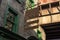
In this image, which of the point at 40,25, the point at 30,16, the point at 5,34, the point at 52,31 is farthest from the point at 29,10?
the point at 5,34

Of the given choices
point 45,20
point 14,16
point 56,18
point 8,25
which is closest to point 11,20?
point 8,25

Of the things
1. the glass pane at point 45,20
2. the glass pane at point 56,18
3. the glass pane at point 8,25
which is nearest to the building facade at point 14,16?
the glass pane at point 8,25

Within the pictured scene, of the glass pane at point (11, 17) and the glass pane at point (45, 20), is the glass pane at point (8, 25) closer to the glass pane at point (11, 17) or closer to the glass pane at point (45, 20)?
the glass pane at point (11, 17)

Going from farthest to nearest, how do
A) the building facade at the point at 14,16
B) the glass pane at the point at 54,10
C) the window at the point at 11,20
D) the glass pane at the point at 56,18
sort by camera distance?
the glass pane at the point at 54,10 < the glass pane at the point at 56,18 < the window at the point at 11,20 < the building facade at the point at 14,16

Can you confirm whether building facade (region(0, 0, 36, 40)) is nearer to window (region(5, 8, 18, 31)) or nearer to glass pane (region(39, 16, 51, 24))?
window (region(5, 8, 18, 31))

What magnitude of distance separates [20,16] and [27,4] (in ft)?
4.42

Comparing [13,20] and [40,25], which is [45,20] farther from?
[13,20]

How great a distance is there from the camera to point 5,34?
1127cm

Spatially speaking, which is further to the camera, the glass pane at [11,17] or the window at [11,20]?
the glass pane at [11,17]

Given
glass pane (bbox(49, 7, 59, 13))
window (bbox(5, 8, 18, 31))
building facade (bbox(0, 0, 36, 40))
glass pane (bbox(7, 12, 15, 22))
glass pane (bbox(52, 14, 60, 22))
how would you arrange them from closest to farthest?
1. building facade (bbox(0, 0, 36, 40))
2. window (bbox(5, 8, 18, 31))
3. glass pane (bbox(7, 12, 15, 22))
4. glass pane (bbox(52, 14, 60, 22))
5. glass pane (bbox(49, 7, 59, 13))

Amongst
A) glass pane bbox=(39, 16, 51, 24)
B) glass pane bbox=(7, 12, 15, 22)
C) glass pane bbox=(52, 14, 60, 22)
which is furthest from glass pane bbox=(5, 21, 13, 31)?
glass pane bbox=(52, 14, 60, 22)

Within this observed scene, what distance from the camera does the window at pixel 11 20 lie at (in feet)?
42.7

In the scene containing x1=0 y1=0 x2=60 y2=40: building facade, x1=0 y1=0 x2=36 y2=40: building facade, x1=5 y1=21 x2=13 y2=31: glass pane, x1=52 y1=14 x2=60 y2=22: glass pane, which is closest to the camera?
x1=0 y1=0 x2=36 y2=40: building facade

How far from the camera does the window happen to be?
42.7 feet
